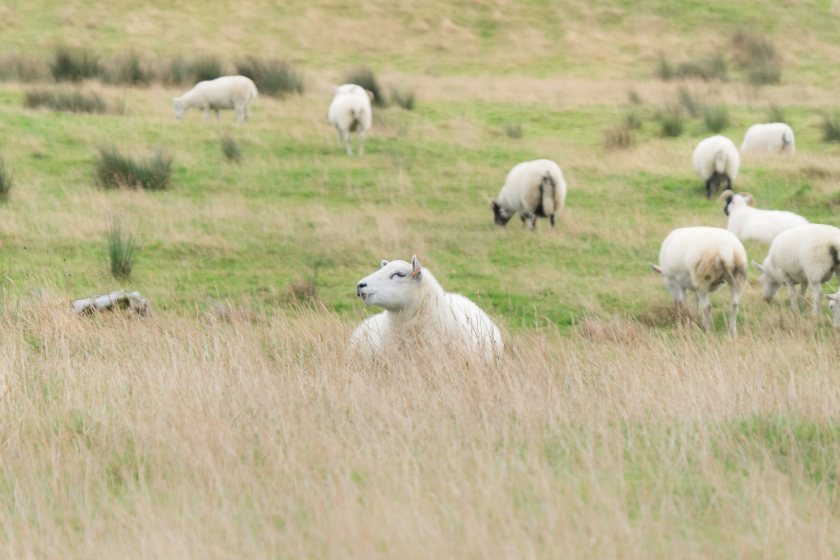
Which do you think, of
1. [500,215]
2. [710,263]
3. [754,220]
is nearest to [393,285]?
[710,263]

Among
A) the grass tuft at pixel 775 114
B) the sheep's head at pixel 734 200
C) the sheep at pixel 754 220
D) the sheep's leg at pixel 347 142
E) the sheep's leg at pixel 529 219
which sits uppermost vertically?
the grass tuft at pixel 775 114

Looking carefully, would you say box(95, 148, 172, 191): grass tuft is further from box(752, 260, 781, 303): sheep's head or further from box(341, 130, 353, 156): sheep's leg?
box(752, 260, 781, 303): sheep's head

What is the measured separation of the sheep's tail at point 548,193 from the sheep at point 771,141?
568cm

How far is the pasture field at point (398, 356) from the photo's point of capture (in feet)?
13.6

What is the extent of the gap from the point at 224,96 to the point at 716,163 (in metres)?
9.31

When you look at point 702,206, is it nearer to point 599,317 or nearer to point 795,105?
point 599,317

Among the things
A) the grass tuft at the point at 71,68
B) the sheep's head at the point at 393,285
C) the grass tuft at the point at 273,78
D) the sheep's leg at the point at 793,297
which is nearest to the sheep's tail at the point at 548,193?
the sheep's leg at the point at 793,297

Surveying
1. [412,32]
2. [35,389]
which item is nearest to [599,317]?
[35,389]

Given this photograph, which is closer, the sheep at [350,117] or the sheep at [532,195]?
the sheep at [532,195]

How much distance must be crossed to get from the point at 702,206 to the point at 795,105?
32.4 feet

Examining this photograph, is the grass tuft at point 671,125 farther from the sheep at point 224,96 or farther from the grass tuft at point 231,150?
the grass tuft at point 231,150

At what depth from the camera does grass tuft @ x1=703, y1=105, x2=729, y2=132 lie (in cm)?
2055

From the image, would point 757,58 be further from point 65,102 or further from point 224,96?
point 65,102

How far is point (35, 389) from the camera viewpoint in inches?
238
